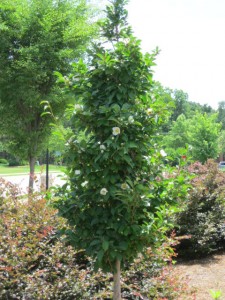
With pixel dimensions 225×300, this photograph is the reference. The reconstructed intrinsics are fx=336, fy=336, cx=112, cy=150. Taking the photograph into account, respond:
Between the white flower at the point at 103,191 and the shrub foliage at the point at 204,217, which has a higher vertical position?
the white flower at the point at 103,191

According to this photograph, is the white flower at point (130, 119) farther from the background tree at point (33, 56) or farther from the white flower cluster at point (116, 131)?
the background tree at point (33, 56)

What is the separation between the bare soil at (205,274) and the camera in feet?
13.4

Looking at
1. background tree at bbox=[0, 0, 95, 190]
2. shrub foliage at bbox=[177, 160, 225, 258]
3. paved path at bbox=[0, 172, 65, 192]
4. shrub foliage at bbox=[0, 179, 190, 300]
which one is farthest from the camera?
background tree at bbox=[0, 0, 95, 190]

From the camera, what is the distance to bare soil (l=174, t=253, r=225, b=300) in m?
4.08

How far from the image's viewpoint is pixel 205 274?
4.75 metres

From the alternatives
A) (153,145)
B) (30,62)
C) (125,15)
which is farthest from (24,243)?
(30,62)

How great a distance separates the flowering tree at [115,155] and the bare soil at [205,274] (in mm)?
1627

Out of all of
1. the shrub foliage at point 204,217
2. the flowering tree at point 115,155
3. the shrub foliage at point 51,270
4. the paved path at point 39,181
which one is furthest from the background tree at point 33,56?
the flowering tree at point 115,155

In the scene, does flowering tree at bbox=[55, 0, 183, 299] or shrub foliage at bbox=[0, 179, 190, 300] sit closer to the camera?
flowering tree at bbox=[55, 0, 183, 299]

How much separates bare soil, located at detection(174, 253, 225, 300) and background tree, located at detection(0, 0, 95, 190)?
4.68m

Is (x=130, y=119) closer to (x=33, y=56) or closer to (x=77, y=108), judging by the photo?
(x=77, y=108)

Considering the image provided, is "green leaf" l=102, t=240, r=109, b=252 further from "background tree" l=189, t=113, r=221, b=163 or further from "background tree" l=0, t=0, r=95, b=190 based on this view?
"background tree" l=189, t=113, r=221, b=163

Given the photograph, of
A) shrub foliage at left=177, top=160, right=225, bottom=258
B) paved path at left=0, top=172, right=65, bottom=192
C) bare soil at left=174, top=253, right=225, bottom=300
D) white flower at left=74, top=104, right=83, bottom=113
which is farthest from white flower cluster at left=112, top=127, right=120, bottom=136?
shrub foliage at left=177, top=160, right=225, bottom=258

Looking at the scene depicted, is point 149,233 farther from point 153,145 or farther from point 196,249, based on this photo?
point 196,249
